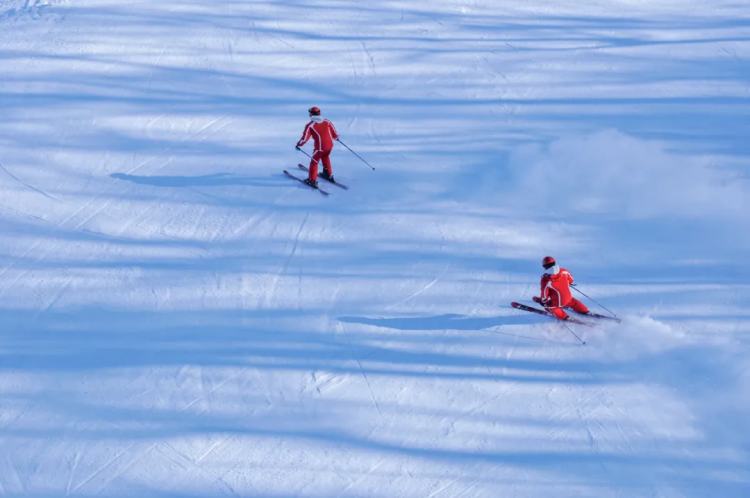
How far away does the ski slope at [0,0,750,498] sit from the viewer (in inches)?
309

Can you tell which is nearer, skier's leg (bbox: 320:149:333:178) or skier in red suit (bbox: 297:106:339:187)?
skier in red suit (bbox: 297:106:339:187)

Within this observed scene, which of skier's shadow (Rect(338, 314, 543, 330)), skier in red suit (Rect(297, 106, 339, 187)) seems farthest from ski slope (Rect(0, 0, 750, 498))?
skier in red suit (Rect(297, 106, 339, 187))

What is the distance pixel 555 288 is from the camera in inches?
342

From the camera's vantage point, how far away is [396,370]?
859 cm

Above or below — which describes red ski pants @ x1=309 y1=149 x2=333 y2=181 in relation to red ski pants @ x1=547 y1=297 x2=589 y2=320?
above

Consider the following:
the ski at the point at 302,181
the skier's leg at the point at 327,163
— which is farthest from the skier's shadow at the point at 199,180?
the skier's leg at the point at 327,163

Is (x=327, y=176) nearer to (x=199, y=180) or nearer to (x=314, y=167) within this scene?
(x=314, y=167)

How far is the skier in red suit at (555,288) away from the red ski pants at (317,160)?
3.20 metres

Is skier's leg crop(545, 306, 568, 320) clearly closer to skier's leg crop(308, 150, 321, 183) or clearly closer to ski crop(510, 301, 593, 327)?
ski crop(510, 301, 593, 327)

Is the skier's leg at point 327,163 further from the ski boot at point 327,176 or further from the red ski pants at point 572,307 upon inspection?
the red ski pants at point 572,307

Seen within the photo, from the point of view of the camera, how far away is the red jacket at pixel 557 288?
28.5ft

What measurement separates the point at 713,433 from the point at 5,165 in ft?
28.6

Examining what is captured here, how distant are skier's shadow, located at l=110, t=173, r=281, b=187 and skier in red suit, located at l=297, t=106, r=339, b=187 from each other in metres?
0.56

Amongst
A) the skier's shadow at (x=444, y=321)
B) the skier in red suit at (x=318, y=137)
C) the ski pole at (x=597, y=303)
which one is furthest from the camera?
the skier in red suit at (x=318, y=137)
